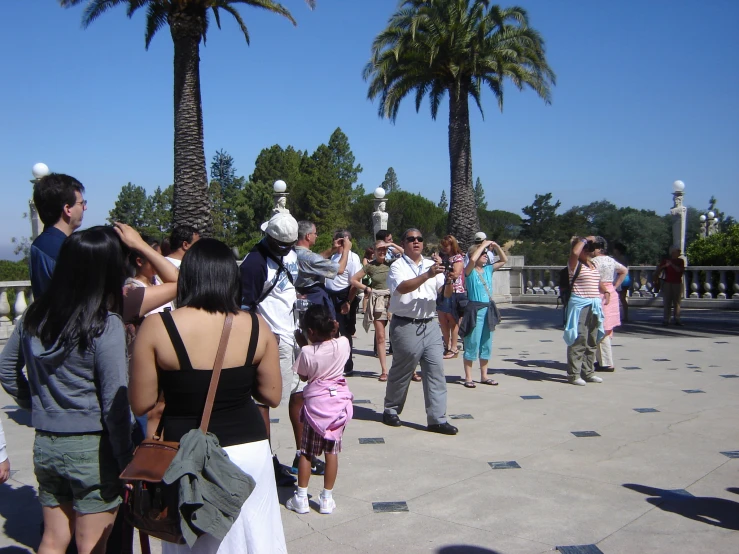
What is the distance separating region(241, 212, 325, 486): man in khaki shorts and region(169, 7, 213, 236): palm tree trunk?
1235 cm

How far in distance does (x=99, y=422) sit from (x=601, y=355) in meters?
8.32

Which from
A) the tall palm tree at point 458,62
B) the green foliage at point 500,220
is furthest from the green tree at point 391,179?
the tall palm tree at point 458,62

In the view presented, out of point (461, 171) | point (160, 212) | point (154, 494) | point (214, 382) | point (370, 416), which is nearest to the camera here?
point (154, 494)

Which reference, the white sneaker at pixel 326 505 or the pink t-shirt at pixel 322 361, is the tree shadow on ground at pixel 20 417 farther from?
the white sneaker at pixel 326 505

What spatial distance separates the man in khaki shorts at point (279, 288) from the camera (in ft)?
15.4

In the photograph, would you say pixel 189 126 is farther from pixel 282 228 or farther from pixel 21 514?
pixel 21 514

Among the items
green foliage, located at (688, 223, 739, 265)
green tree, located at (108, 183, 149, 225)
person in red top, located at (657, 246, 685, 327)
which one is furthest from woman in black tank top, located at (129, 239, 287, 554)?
green tree, located at (108, 183, 149, 225)

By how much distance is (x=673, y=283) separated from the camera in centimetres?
1502

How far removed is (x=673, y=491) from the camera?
4.96m

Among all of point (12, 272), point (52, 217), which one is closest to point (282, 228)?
point (52, 217)

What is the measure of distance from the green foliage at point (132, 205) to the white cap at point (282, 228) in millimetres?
86051

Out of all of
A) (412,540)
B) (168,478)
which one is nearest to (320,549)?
(412,540)

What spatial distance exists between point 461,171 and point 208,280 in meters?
20.2

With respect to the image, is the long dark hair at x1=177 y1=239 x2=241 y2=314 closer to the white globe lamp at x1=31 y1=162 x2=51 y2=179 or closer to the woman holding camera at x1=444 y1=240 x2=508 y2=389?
the woman holding camera at x1=444 y1=240 x2=508 y2=389
